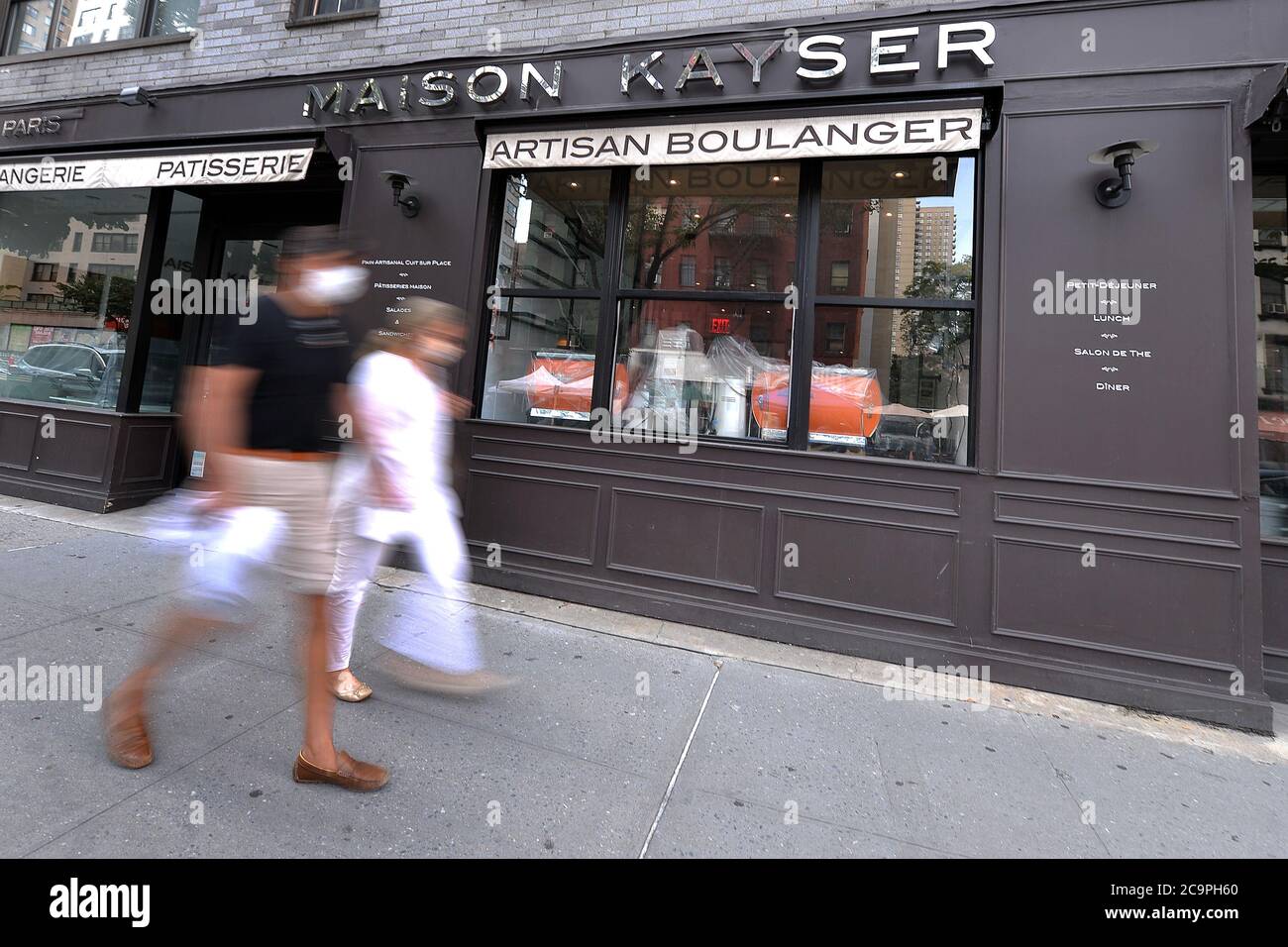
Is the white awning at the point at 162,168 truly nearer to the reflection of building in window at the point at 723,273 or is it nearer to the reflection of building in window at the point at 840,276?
Result: the reflection of building in window at the point at 723,273

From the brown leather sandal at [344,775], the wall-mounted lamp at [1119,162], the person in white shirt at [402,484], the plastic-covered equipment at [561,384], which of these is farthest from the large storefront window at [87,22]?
the wall-mounted lamp at [1119,162]

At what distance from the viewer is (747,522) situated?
181 inches

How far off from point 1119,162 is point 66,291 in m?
10.7

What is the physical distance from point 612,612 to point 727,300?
2745mm

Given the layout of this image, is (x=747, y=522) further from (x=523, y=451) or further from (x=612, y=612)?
(x=523, y=451)

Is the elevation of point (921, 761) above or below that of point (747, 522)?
below

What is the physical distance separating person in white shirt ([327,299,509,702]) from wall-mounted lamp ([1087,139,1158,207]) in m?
4.25

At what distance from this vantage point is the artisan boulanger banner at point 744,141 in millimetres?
4168

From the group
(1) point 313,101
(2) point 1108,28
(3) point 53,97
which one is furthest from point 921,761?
(3) point 53,97

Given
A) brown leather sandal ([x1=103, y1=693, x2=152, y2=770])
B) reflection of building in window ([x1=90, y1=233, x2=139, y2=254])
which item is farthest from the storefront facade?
brown leather sandal ([x1=103, y1=693, x2=152, y2=770])

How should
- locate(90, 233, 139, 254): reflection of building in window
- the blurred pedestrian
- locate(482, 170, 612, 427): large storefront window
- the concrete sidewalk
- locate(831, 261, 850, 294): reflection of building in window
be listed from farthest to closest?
locate(90, 233, 139, 254): reflection of building in window
locate(482, 170, 612, 427): large storefront window
locate(831, 261, 850, 294): reflection of building in window
the blurred pedestrian
the concrete sidewalk

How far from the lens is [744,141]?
15.0 feet

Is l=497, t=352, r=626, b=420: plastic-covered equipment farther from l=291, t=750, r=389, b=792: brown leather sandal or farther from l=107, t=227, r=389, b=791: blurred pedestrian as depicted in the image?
l=291, t=750, r=389, b=792: brown leather sandal

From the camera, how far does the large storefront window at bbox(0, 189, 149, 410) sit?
698cm
